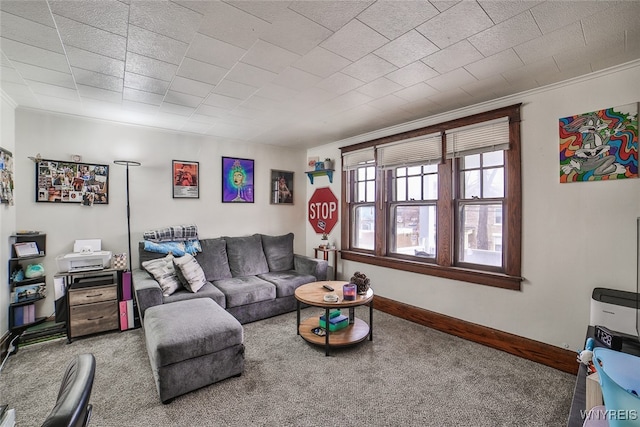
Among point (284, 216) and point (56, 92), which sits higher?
point (56, 92)

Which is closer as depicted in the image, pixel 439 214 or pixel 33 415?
pixel 33 415

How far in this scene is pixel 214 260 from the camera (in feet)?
13.1

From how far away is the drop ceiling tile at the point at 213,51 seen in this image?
1.91m

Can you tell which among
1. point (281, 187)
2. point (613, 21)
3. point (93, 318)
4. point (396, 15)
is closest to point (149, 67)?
point (396, 15)

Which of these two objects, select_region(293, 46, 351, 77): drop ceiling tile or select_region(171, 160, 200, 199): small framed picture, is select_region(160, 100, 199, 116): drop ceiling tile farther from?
select_region(293, 46, 351, 77): drop ceiling tile

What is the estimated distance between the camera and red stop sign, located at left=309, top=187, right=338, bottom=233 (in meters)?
4.82

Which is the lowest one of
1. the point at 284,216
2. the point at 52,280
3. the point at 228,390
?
the point at 228,390

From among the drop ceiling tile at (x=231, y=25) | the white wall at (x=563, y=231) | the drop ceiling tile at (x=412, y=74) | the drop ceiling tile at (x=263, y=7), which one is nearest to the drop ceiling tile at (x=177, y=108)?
the drop ceiling tile at (x=231, y=25)

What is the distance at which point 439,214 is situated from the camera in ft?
11.2

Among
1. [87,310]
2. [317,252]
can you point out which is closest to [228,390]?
[87,310]

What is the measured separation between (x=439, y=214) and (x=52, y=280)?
455 centimetres

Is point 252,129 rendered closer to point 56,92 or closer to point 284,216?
point 284,216

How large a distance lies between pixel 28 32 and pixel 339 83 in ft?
7.01

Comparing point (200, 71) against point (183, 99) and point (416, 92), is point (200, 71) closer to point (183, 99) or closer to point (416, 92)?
point (183, 99)
